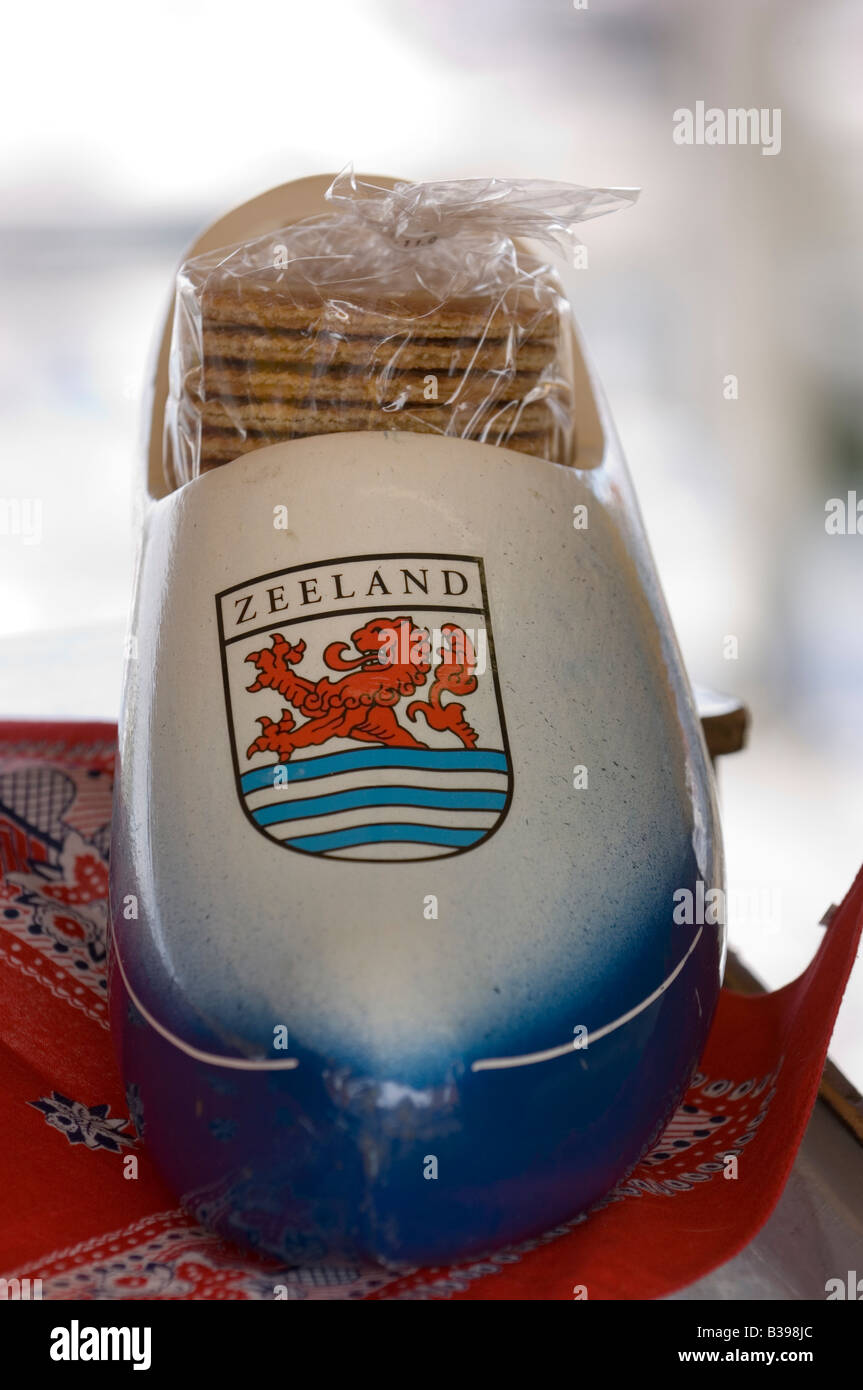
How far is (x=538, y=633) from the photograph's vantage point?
2.39 feet

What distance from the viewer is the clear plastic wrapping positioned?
81 cm

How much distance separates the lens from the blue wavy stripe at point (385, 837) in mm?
637

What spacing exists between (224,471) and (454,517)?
14 cm

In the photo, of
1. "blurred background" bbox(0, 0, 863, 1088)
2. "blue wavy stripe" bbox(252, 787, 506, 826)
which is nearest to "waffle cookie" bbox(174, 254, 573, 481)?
"blue wavy stripe" bbox(252, 787, 506, 826)

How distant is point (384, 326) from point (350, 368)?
3cm

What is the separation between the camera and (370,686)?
687mm

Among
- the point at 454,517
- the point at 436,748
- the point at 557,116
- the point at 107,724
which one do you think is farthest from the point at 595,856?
the point at 557,116

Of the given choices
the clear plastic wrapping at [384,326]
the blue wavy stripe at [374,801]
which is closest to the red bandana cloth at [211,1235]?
the blue wavy stripe at [374,801]

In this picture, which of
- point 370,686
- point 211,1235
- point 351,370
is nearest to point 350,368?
point 351,370

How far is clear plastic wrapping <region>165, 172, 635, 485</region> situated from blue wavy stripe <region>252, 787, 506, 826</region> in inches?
9.5

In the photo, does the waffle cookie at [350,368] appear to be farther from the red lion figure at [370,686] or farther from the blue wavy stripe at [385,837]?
the blue wavy stripe at [385,837]

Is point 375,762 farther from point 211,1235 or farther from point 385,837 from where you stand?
point 211,1235

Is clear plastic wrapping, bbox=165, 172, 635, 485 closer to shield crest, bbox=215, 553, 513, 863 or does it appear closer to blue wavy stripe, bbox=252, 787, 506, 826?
shield crest, bbox=215, 553, 513, 863
